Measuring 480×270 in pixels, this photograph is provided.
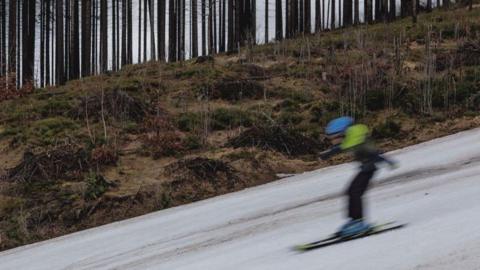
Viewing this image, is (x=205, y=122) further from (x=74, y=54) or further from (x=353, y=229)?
(x=74, y=54)

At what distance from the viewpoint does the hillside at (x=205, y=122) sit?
12633 millimetres

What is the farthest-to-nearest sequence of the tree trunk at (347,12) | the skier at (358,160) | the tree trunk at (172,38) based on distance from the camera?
1. the tree trunk at (347,12)
2. the tree trunk at (172,38)
3. the skier at (358,160)

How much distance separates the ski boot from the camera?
6.75 metres

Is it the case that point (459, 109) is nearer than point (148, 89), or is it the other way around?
point (459, 109)

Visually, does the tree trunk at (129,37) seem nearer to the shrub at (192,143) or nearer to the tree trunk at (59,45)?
the tree trunk at (59,45)

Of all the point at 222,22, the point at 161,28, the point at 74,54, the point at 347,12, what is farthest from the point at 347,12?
the point at 74,54

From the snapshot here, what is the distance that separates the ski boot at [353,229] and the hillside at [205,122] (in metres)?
5.96

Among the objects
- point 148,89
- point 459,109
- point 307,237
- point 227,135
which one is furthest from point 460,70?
point 307,237

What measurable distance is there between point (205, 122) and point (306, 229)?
805 cm

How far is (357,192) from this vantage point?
6691mm

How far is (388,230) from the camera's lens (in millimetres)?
6945

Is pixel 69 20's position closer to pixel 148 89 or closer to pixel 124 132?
pixel 148 89

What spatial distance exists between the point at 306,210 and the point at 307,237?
5.67 ft

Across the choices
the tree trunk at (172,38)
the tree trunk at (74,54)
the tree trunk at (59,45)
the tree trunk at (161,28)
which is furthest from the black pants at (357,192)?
the tree trunk at (74,54)
